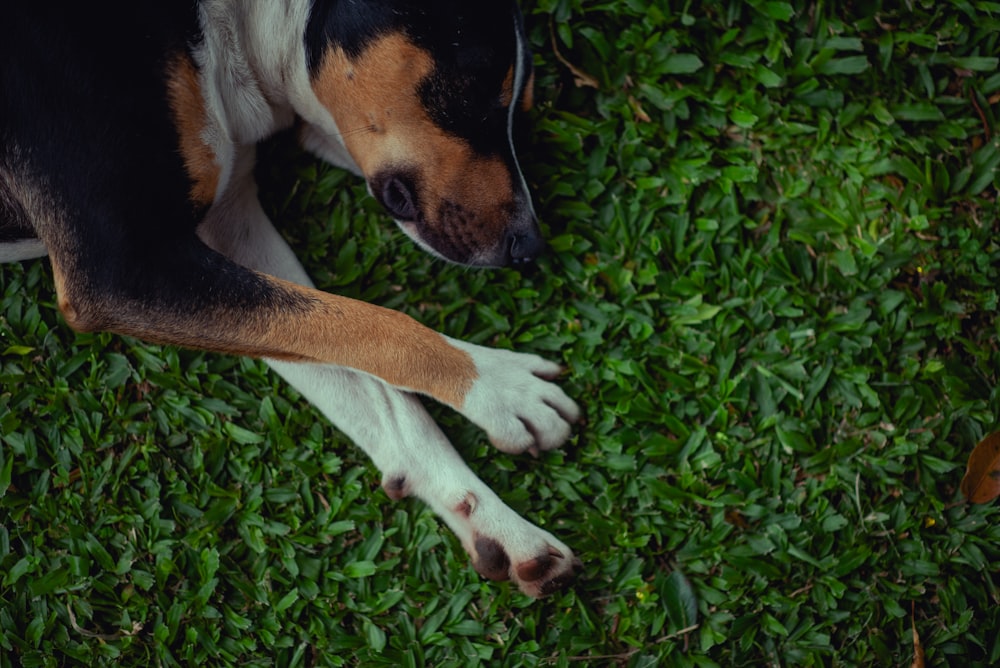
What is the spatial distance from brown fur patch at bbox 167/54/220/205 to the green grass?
27.6 inches

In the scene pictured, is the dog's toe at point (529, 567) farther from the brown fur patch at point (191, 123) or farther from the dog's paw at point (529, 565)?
the brown fur patch at point (191, 123)

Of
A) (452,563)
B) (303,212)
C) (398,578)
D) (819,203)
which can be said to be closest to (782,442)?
(819,203)

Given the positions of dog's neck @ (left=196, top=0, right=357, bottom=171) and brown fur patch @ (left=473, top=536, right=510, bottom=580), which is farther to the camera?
brown fur patch @ (left=473, top=536, right=510, bottom=580)

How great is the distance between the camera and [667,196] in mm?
3482

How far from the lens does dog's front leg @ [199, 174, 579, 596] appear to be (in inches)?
120

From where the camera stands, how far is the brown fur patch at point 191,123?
8.75 ft

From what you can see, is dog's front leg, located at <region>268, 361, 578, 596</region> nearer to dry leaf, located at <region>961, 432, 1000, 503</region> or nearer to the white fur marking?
the white fur marking

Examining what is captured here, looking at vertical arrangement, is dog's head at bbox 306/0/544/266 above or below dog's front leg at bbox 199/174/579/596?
above

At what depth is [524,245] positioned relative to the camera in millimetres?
3082

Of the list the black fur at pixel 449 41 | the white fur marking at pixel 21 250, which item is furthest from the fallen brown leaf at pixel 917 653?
the white fur marking at pixel 21 250

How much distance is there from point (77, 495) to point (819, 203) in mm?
3267

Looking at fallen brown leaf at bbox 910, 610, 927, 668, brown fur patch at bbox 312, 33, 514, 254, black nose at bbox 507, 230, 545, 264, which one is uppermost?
brown fur patch at bbox 312, 33, 514, 254

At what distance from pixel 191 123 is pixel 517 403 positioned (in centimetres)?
151

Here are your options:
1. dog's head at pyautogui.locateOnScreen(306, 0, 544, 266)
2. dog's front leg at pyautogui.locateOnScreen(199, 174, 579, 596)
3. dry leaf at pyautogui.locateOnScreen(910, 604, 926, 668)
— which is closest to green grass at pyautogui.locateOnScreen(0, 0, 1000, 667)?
dry leaf at pyautogui.locateOnScreen(910, 604, 926, 668)
